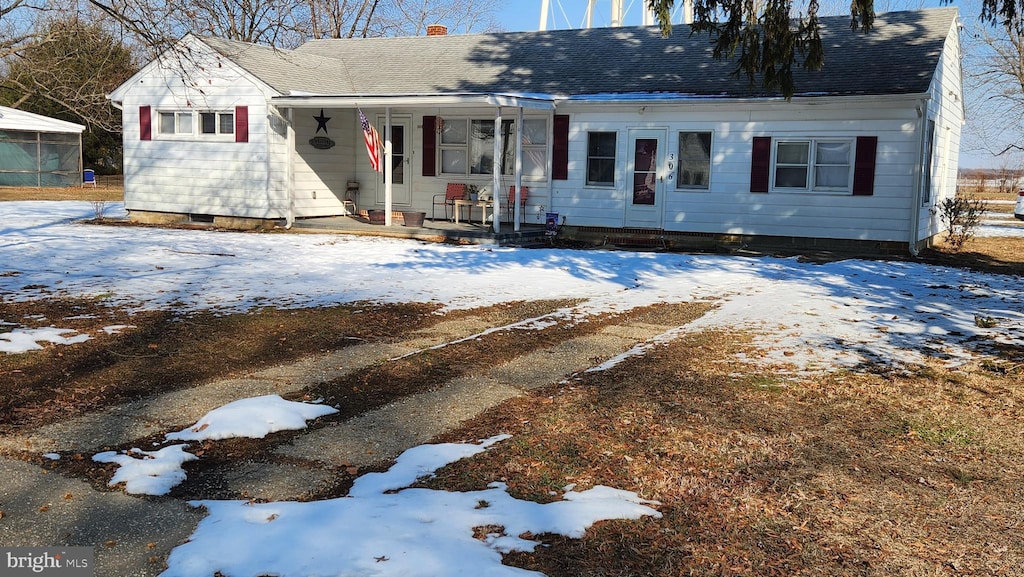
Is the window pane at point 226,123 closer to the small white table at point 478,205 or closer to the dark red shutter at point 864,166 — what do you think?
the small white table at point 478,205

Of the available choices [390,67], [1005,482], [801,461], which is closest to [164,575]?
[801,461]

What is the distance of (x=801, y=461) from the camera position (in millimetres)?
4652

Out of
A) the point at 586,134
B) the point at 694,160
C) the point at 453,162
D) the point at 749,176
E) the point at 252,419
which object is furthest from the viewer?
the point at 453,162

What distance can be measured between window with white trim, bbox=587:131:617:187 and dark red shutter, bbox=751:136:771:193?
2.83 m

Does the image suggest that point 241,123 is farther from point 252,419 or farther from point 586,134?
point 252,419

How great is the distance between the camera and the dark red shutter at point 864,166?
15.4 metres

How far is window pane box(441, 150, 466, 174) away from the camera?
63.5 ft

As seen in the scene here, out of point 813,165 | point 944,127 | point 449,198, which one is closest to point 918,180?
point 813,165

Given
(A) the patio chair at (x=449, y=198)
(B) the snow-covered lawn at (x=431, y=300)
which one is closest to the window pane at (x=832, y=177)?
(B) the snow-covered lawn at (x=431, y=300)

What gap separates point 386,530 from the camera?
3684 millimetres

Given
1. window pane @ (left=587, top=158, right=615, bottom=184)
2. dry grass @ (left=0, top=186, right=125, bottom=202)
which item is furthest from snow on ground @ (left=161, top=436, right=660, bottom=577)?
dry grass @ (left=0, top=186, right=125, bottom=202)

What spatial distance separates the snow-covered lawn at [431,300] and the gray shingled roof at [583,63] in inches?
164

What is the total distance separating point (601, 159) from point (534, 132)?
5.64 ft

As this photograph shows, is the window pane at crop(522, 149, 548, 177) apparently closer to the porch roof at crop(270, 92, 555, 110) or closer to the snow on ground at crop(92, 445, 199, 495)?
the porch roof at crop(270, 92, 555, 110)
